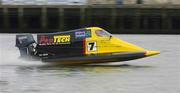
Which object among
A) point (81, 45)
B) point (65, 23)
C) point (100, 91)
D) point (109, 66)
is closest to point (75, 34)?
point (81, 45)

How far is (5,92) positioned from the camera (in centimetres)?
1700

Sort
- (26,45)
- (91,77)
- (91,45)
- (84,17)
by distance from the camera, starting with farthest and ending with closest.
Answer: (84,17)
(26,45)
(91,45)
(91,77)

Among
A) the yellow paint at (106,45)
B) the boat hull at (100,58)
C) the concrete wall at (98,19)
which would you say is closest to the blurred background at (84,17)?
the concrete wall at (98,19)

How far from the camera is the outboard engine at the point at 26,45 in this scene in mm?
24469

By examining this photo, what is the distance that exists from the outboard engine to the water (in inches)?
17.7

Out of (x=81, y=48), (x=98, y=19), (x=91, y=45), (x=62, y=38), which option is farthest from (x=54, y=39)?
(x=98, y=19)

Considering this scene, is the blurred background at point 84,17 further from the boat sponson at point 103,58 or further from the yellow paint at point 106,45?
the yellow paint at point 106,45

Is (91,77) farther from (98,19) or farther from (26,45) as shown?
(98,19)

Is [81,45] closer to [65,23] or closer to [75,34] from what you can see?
[75,34]

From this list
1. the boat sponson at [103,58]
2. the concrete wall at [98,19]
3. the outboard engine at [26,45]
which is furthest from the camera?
the concrete wall at [98,19]

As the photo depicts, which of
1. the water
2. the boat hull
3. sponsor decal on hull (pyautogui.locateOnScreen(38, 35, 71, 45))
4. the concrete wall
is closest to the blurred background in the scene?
the concrete wall

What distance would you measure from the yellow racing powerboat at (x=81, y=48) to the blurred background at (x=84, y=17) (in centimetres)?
3136

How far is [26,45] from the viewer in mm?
24562

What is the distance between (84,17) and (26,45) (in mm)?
32276
